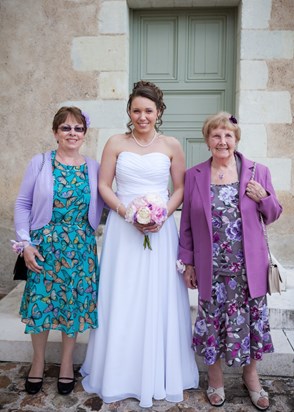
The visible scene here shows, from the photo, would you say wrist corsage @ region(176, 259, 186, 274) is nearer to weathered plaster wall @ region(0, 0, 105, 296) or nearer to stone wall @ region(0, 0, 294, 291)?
stone wall @ region(0, 0, 294, 291)

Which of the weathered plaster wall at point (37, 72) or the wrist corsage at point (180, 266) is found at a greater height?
the weathered plaster wall at point (37, 72)

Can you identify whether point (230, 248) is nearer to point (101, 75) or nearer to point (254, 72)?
point (254, 72)

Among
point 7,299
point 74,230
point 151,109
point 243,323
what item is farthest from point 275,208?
point 7,299

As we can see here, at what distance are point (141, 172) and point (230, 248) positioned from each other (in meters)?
0.71

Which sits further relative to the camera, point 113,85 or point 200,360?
point 113,85

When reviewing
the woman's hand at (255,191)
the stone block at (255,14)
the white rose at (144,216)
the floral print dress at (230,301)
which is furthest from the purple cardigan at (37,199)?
the stone block at (255,14)

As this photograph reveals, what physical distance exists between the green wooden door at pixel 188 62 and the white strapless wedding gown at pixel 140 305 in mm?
2155

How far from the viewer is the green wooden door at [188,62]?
176 inches

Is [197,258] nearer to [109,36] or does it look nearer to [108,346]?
[108,346]

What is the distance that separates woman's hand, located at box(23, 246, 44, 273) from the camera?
2462mm

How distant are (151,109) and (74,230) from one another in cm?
89

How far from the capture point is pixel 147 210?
232 cm

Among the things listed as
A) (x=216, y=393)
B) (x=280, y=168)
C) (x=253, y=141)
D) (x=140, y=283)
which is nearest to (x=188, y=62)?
(x=253, y=141)

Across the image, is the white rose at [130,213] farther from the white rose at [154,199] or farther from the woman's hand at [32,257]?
the woman's hand at [32,257]
